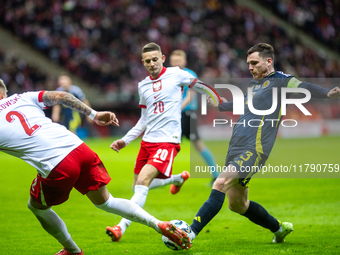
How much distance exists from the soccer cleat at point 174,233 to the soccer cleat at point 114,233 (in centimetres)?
113

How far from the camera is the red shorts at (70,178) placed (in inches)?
143

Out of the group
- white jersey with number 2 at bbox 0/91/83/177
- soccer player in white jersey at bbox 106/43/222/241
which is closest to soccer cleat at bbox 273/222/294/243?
soccer player in white jersey at bbox 106/43/222/241

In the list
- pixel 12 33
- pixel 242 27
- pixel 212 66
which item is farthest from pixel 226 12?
pixel 12 33

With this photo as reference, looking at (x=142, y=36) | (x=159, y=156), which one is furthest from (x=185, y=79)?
(x=142, y=36)

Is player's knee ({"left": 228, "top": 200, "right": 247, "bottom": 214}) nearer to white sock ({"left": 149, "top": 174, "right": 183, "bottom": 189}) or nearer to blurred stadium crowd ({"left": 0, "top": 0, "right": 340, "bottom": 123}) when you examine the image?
white sock ({"left": 149, "top": 174, "right": 183, "bottom": 189})

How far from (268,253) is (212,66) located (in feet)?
70.3

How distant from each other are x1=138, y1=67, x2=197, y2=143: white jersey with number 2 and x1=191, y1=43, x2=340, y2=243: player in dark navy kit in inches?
43.4

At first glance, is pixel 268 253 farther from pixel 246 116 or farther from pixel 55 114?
pixel 55 114

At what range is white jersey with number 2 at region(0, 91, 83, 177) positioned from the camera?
358 centimetres

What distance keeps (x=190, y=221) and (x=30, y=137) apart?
2.93 metres

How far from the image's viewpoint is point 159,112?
543cm

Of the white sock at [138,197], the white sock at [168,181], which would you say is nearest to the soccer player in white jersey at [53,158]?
the white sock at [138,197]

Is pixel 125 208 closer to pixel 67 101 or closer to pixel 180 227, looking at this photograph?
pixel 180 227

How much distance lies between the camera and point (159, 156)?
17.1 feet
